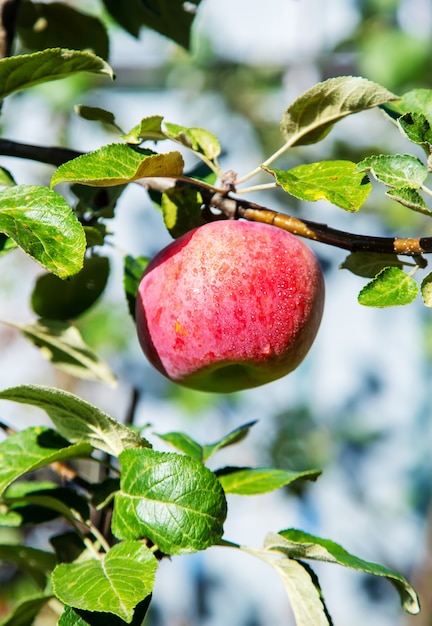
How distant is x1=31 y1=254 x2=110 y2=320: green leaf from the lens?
34.0 inches

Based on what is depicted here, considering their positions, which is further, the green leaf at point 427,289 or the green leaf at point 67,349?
the green leaf at point 67,349

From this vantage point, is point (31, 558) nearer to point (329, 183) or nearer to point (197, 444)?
point (197, 444)

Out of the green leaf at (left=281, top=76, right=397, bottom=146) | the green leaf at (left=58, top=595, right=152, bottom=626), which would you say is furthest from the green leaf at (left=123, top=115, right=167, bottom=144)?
the green leaf at (left=58, top=595, right=152, bottom=626)

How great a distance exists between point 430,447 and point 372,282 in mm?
3147

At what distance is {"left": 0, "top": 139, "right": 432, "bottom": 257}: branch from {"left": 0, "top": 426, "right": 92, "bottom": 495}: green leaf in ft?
0.72

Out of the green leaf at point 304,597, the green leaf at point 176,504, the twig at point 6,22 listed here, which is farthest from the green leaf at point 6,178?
the green leaf at point 304,597

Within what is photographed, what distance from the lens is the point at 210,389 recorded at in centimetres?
70

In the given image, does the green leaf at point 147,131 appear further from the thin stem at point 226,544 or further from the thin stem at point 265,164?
the thin stem at point 226,544

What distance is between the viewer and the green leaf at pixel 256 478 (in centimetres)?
64

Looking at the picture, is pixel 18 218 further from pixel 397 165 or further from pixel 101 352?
pixel 101 352

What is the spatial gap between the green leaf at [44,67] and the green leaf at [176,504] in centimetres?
30

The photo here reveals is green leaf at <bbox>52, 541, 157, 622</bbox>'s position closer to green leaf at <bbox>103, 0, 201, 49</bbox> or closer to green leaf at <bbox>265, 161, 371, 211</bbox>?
green leaf at <bbox>265, 161, 371, 211</bbox>

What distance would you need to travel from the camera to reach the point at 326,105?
0.64m

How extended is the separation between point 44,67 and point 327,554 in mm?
428
